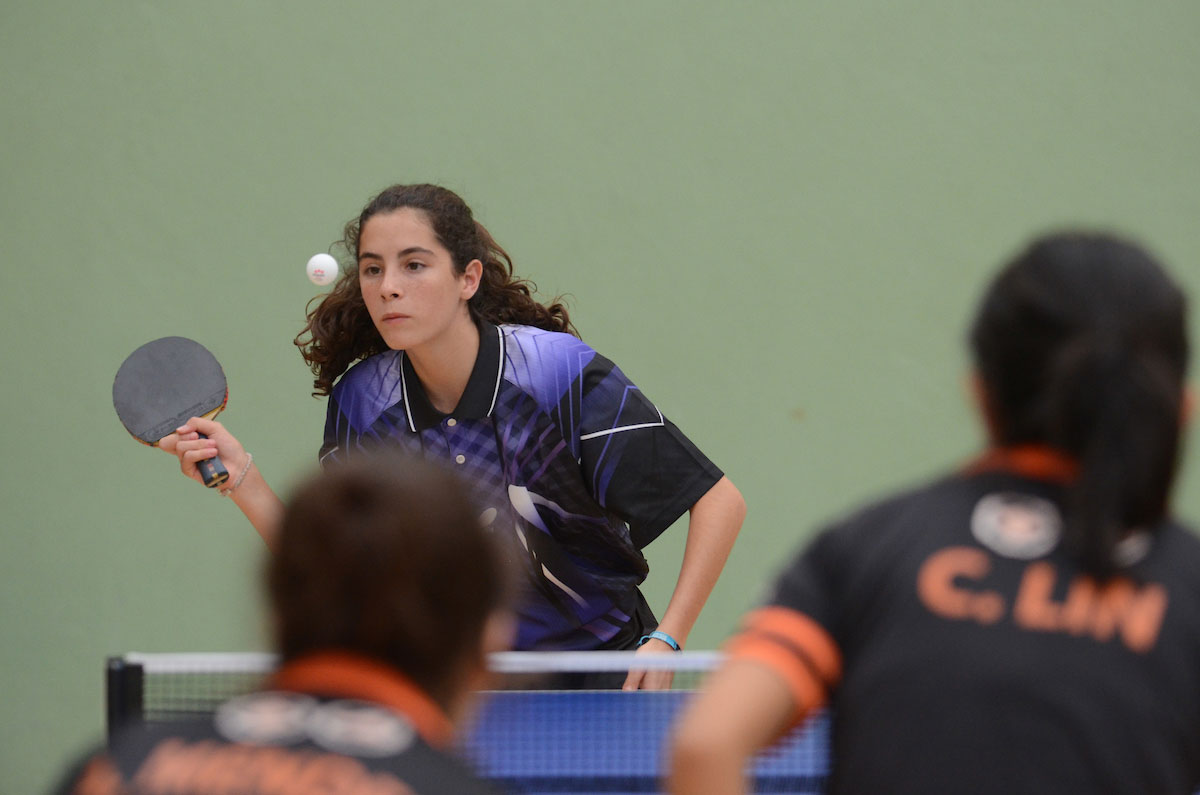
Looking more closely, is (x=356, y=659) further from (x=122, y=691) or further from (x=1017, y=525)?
(x=122, y=691)

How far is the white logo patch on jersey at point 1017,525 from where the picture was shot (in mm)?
1056

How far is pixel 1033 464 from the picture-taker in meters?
1.10

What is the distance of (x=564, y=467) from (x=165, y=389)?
2.93 ft

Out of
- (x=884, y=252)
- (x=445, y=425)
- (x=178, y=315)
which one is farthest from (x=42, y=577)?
(x=884, y=252)

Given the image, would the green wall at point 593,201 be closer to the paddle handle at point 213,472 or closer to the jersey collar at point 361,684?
the paddle handle at point 213,472

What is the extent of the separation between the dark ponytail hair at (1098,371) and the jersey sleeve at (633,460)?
1.69m

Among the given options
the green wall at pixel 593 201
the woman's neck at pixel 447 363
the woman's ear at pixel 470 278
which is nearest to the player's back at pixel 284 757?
the woman's neck at pixel 447 363

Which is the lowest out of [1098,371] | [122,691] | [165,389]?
[122,691]

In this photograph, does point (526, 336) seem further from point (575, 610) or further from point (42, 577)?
point (42, 577)

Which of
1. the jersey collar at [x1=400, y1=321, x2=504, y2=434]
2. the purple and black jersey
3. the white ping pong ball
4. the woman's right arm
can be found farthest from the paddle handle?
the white ping pong ball

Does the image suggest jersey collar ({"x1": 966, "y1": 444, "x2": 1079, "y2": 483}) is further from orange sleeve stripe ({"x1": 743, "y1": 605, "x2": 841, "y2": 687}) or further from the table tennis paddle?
the table tennis paddle

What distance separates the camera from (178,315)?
4203 mm

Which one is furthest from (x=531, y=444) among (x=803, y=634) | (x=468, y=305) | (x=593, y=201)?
(x=803, y=634)

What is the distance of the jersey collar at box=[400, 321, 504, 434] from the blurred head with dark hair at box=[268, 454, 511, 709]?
1815 millimetres
